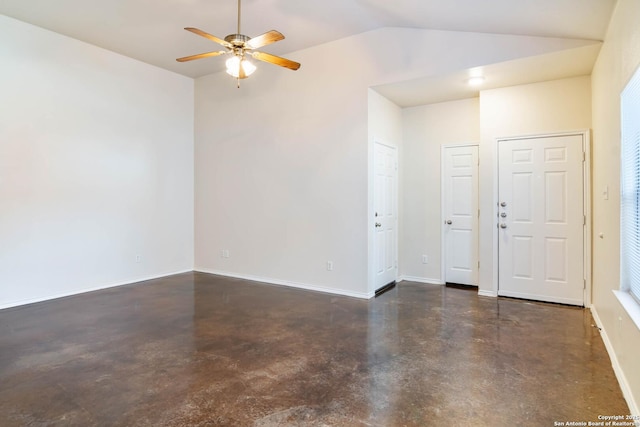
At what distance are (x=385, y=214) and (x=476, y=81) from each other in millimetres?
2038

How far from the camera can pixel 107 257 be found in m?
5.16

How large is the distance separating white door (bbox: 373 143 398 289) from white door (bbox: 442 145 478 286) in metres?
0.75

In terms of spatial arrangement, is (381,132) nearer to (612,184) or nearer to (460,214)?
(460,214)

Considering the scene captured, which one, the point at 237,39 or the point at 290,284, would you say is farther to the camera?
the point at 290,284

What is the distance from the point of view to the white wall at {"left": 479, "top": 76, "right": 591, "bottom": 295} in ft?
13.5

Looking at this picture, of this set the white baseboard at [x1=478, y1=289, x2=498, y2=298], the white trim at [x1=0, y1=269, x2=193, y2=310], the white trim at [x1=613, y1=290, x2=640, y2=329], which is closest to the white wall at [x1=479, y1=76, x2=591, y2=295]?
the white baseboard at [x1=478, y1=289, x2=498, y2=298]

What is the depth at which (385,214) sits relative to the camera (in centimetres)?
508

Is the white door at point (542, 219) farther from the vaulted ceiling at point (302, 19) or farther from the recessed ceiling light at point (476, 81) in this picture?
the vaulted ceiling at point (302, 19)

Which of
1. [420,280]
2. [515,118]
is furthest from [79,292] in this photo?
[515,118]

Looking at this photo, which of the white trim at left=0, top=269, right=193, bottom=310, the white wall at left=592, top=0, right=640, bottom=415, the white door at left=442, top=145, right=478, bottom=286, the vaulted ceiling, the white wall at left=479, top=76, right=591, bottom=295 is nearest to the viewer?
the white wall at left=592, top=0, right=640, bottom=415

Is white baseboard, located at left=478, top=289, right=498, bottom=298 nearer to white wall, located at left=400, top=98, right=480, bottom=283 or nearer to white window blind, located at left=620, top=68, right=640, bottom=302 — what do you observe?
white wall, located at left=400, top=98, right=480, bottom=283

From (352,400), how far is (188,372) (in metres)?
1.23

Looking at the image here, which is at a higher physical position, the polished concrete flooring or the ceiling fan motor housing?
the ceiling fan motor housing

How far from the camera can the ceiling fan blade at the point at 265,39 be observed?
2.97 metres
